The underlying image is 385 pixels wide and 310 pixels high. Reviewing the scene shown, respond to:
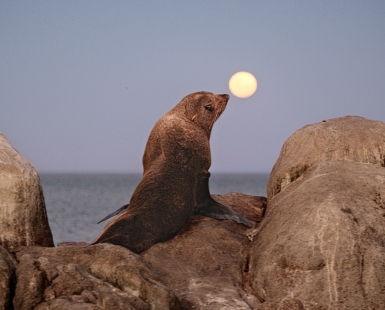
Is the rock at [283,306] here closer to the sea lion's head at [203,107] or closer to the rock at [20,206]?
the rock at [20,206]

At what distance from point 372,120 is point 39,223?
5109mm

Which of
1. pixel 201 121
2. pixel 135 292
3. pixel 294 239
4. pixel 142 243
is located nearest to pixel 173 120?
pixel 201 121

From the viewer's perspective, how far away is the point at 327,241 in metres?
6.64

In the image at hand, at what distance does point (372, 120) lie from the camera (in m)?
9.20

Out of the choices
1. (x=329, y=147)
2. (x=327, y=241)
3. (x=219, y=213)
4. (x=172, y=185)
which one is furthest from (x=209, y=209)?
(x=327, y=241)

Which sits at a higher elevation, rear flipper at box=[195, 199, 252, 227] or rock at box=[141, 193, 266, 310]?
rear flipper at box=[195, 199, 252, 227]

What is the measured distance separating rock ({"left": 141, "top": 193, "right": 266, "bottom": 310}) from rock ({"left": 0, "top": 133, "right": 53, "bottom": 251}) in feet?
4.46

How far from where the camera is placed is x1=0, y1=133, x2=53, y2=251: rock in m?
6.21

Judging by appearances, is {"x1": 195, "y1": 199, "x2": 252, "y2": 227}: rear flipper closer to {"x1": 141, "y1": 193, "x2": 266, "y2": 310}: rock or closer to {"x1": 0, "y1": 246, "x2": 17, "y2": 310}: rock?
{"x1": 141, "y1": 193, "x2": 266, "y2": 310}: rock

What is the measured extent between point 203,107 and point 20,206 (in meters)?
4.34

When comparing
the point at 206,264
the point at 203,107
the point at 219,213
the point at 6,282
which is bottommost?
the point at 206,264

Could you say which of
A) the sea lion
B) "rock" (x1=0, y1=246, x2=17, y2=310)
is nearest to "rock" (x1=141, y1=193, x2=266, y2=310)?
the sea lion

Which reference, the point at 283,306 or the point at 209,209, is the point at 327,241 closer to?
the point at 283,306

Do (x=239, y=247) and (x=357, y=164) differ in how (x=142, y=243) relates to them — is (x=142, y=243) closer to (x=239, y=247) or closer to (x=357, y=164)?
(x=239, y=247)
